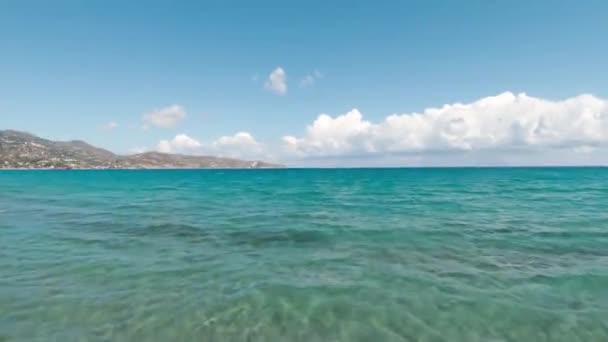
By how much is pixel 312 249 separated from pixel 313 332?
24.4 ft

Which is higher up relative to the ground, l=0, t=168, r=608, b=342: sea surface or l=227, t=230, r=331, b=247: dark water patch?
l=0, t=168, r=608, b=342: sea surface

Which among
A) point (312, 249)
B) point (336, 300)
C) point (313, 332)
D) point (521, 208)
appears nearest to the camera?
point (313, 332)

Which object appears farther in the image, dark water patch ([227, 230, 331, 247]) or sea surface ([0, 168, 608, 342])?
dark water patch ([227, 230, 331, 247])

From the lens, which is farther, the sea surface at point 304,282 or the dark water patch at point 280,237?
the dark water patch at point 280,237

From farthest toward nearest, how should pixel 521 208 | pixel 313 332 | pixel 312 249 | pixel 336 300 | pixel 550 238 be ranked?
pixel 521 208 < pixel 550 238 < pixel 312 249 < pixel 336 300 < pixel 313 332

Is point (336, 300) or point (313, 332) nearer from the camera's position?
point (313, 332)

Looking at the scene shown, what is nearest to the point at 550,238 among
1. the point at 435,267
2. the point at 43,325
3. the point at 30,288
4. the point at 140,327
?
the point at 435,267

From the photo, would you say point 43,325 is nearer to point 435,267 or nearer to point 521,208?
point 435,267

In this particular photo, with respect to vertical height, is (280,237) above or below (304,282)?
below

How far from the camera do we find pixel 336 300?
9.00m

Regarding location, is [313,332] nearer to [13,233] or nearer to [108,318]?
[108,318]

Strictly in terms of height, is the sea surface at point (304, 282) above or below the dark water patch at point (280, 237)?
above

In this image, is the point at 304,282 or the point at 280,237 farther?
the point at 280,237

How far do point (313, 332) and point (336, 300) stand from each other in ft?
5.76
